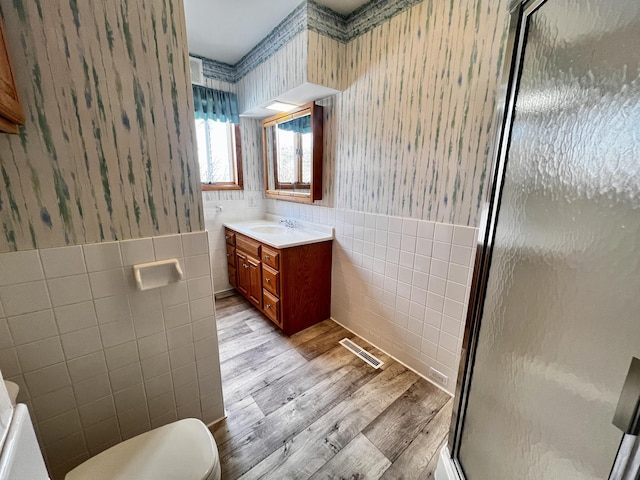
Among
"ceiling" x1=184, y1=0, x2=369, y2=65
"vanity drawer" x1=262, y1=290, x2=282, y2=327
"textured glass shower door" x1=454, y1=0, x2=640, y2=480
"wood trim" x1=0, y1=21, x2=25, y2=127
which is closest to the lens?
"textured glass shower door" x1=454, y1=0, x2=640, y2=480

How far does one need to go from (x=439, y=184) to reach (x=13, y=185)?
1918 millimetres

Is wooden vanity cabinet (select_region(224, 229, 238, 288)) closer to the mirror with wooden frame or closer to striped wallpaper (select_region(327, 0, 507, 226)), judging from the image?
the mirror with wooden frame

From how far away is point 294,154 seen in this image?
2.54 meters

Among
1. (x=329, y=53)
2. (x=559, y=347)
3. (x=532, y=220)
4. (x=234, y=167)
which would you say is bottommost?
(x=559, y=347)

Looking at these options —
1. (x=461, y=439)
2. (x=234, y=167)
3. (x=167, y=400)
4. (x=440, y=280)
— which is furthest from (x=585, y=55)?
(x=234, y=167)

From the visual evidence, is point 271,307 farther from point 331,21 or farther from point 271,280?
point 331,21

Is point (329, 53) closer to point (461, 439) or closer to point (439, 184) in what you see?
point (439, 184)

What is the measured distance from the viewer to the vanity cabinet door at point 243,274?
266 centimetres

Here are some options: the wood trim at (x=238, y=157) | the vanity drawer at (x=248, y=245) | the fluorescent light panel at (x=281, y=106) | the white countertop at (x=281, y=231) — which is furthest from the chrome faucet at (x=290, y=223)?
the fluorescent light panel at (x=281, y=106)

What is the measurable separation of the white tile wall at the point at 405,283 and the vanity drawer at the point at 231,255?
1.13m

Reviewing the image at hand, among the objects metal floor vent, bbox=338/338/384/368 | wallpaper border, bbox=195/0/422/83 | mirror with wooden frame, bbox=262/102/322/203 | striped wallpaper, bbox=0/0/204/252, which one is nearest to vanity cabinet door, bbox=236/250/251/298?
mirror with wooden frame, bbox=262/102/322/203

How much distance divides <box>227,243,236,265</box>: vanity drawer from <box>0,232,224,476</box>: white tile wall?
162cm

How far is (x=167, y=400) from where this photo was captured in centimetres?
127

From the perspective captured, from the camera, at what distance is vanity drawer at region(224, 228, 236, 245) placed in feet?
9.19
